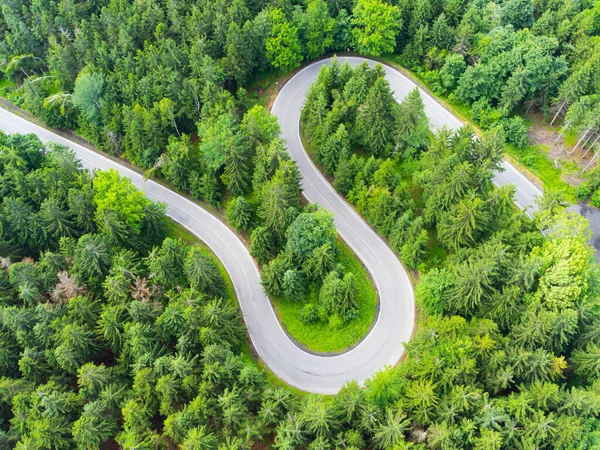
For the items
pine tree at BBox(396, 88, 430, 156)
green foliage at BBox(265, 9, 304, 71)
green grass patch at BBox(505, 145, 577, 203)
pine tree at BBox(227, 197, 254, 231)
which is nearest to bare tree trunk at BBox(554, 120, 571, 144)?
green grass patch at BBox(505, 145, 577, 203)

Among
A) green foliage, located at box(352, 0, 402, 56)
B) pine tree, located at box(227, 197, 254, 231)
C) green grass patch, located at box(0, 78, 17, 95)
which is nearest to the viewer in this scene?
pine tree, located at box(227, 197, 254, 231)

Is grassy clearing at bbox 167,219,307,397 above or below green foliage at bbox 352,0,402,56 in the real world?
below

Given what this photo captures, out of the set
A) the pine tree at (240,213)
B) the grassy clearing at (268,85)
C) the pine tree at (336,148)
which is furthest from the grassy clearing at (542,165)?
the pine tree at (240,213)

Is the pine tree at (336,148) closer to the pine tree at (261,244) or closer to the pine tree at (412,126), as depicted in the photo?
the pine tree at (412,126)

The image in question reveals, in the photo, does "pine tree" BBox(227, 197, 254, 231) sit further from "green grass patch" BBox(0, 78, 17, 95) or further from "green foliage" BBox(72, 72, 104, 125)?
"green grass patch" BBox(0, 78, 17, 95)

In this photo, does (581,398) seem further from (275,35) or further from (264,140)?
(275,35)

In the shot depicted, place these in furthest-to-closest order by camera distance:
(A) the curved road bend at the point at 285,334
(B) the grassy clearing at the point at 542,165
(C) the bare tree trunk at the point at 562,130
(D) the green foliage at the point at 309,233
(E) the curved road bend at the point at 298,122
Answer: (C) the bare tree trunk at the point at 562,130, (E) the curved road bend at the point at 298,122, (B) the grassy clearing at the point at 542,165, (D) the green foliage at the point at 309,233, (A) the curved road bend at the point at 285,334

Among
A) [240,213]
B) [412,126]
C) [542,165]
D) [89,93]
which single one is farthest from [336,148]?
[89,93]

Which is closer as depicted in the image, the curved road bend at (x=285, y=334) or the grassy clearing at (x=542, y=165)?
the curved road bend at (x=285, y=334)
